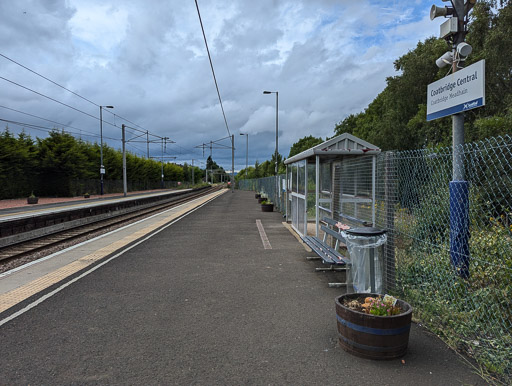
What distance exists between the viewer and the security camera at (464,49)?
4.47 meters

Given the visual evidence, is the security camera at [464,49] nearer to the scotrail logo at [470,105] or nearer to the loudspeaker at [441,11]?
the loudspeaker at [441,11]

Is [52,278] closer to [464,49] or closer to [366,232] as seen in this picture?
[366,232]

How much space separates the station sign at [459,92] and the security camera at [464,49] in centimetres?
29

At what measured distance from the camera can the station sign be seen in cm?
400

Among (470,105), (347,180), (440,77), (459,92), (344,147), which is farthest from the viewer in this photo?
(440,77)

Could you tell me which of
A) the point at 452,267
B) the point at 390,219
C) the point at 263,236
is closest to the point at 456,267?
the point at 452,267

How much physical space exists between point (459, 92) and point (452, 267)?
6.56 feet

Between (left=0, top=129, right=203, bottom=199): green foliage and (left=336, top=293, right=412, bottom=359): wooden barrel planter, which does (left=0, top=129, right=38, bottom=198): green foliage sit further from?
(left=336, top=293, right=412, bottom=359): wooden barrel planter

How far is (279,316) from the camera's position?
16.1 ft

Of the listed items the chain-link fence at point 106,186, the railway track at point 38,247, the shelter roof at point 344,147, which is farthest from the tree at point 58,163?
the shelter roof at point 344,147

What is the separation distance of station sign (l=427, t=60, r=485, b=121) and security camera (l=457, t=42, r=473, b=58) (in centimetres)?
29

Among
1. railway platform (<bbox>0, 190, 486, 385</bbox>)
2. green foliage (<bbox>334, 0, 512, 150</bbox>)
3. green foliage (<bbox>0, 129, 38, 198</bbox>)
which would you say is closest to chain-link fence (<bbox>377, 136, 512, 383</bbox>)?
railway platform (<bbox>0, 190, 486, 385</bbox>)

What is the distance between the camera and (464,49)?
14.8 feet

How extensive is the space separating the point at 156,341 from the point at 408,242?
3.69 meters
